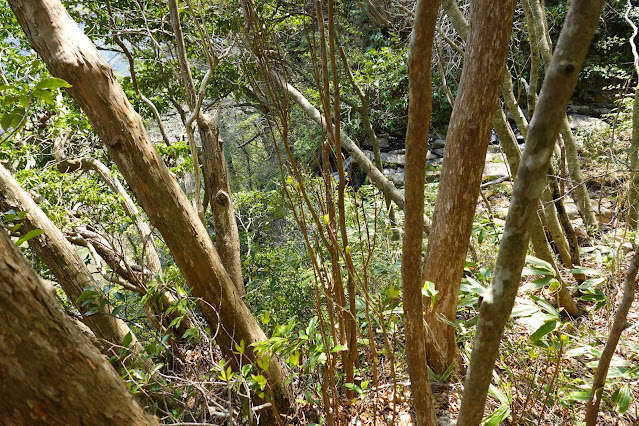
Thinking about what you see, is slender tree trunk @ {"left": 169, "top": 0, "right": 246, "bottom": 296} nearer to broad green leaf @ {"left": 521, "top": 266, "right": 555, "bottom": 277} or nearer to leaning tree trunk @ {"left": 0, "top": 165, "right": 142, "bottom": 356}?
leaning tree trunk @ {"left": 0, "top": 165, "right": 142, "bottom": 356}

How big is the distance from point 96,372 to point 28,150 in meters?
4.61

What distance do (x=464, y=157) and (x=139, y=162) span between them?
1.64m

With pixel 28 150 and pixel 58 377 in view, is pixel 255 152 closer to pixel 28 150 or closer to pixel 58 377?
pixel 28 150

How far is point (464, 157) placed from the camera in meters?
1.99

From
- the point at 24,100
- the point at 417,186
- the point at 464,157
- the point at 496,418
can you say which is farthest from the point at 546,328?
the point at 24,100

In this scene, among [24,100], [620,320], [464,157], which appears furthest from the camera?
[464,157]

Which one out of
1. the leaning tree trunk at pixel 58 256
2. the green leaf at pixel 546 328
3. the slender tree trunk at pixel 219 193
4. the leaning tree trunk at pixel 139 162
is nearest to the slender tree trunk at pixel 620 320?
the green leaf at pixel 546 328

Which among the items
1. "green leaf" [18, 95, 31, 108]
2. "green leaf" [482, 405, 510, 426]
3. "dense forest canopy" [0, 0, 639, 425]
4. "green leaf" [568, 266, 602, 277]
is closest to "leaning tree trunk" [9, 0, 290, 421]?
"dense forest canopy" [0, 0, 639, 425]

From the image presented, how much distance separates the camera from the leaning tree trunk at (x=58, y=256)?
2381 millimetres

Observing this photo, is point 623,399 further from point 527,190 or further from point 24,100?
point 24,100

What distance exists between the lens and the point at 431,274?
2.21 m

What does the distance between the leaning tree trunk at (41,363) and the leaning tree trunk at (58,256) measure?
1930 millimetres

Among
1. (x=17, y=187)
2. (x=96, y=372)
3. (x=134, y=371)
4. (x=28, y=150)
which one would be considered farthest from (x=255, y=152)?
(x=96, y=372)

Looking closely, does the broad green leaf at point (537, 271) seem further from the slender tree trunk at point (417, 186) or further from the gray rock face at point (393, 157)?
the gray rock face at point (393, 157)
